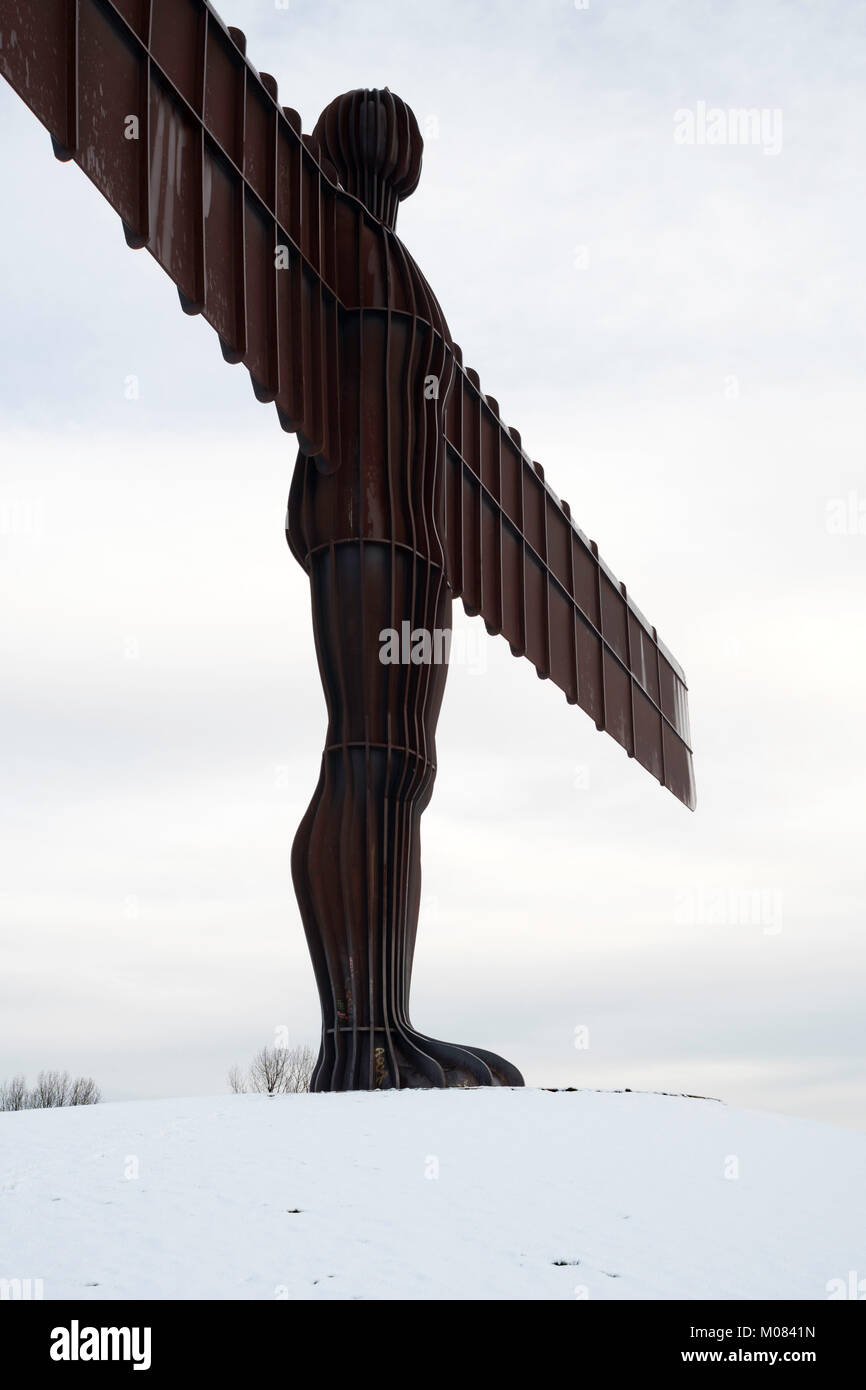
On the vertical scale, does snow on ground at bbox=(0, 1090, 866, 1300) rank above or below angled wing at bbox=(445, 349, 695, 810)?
below

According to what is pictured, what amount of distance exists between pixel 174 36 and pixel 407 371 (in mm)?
3284

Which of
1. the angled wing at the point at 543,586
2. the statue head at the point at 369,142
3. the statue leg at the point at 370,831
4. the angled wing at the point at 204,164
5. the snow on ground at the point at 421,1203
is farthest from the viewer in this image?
the angled wing at the point at 543,586

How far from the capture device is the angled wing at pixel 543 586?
42.8ft

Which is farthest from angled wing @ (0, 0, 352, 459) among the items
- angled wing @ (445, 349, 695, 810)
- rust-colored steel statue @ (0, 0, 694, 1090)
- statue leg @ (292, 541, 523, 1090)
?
angled wing @ (445, 349, 695, 810)

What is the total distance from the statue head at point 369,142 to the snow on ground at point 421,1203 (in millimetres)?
7602

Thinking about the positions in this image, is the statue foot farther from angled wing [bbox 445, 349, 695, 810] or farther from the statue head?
the statue head

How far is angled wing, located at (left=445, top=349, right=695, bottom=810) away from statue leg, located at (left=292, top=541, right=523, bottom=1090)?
4.35 feet

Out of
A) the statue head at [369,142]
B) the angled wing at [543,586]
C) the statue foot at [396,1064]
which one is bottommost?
the statue foot at [396,1064]

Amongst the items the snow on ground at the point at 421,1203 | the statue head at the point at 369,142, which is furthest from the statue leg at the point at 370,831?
the statue head at the point at 369,142

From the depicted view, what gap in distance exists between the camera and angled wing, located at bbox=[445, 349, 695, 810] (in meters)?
13.0

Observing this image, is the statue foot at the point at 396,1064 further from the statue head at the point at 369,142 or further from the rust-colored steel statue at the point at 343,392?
the statue head at the point at 369,142

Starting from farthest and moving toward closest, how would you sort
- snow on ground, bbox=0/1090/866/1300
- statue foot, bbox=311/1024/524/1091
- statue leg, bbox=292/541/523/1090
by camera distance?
statue leg, bbox=292/541/523/1090 < statue foot, bbox=311/1024/524/1091 < snow on ground, bbox=0/1090/866/1300

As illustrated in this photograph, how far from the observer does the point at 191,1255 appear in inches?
239

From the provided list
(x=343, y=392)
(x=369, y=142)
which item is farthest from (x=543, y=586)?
(x=369, y=142)
